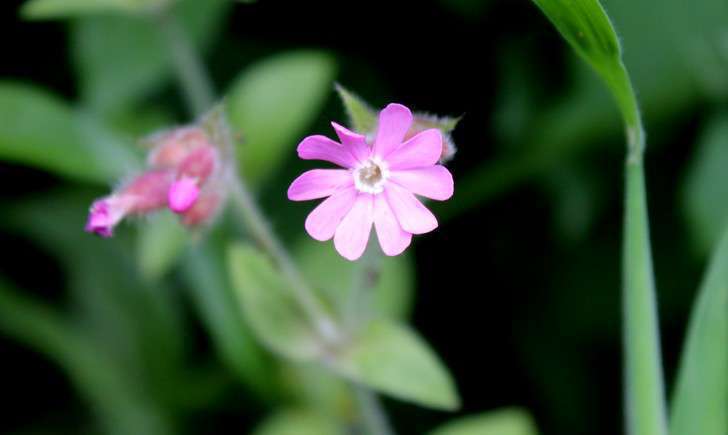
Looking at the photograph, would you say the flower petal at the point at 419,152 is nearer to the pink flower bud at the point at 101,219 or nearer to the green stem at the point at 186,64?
the pink flower bud at the point at 101,219

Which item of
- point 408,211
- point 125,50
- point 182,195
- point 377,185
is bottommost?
point 408,211

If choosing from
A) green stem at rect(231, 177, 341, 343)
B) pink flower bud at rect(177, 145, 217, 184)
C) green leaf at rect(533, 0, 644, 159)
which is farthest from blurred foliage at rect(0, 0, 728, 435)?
green leaf at rect(533, 0, 644, 159)

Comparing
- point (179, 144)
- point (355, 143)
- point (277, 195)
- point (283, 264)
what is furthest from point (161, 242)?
point (355, 143)

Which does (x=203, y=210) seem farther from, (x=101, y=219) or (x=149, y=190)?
(x=101, y=219)

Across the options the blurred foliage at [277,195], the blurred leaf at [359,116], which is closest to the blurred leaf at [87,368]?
the blurred foliage at [277,195]

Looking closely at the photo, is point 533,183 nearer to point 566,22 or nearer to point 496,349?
point 496,349

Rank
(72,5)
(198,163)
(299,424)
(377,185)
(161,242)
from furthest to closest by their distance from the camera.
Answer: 1. (299,424)
2. (161,242)
3. (72,5)
4. (198,163)
5. (377,185)

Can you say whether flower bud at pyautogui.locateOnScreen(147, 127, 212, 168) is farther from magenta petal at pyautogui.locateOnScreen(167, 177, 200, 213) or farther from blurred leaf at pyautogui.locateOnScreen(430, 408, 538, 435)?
blurred leaf at pyautogui.locateOnScreen(430, 408, 538, 435)
